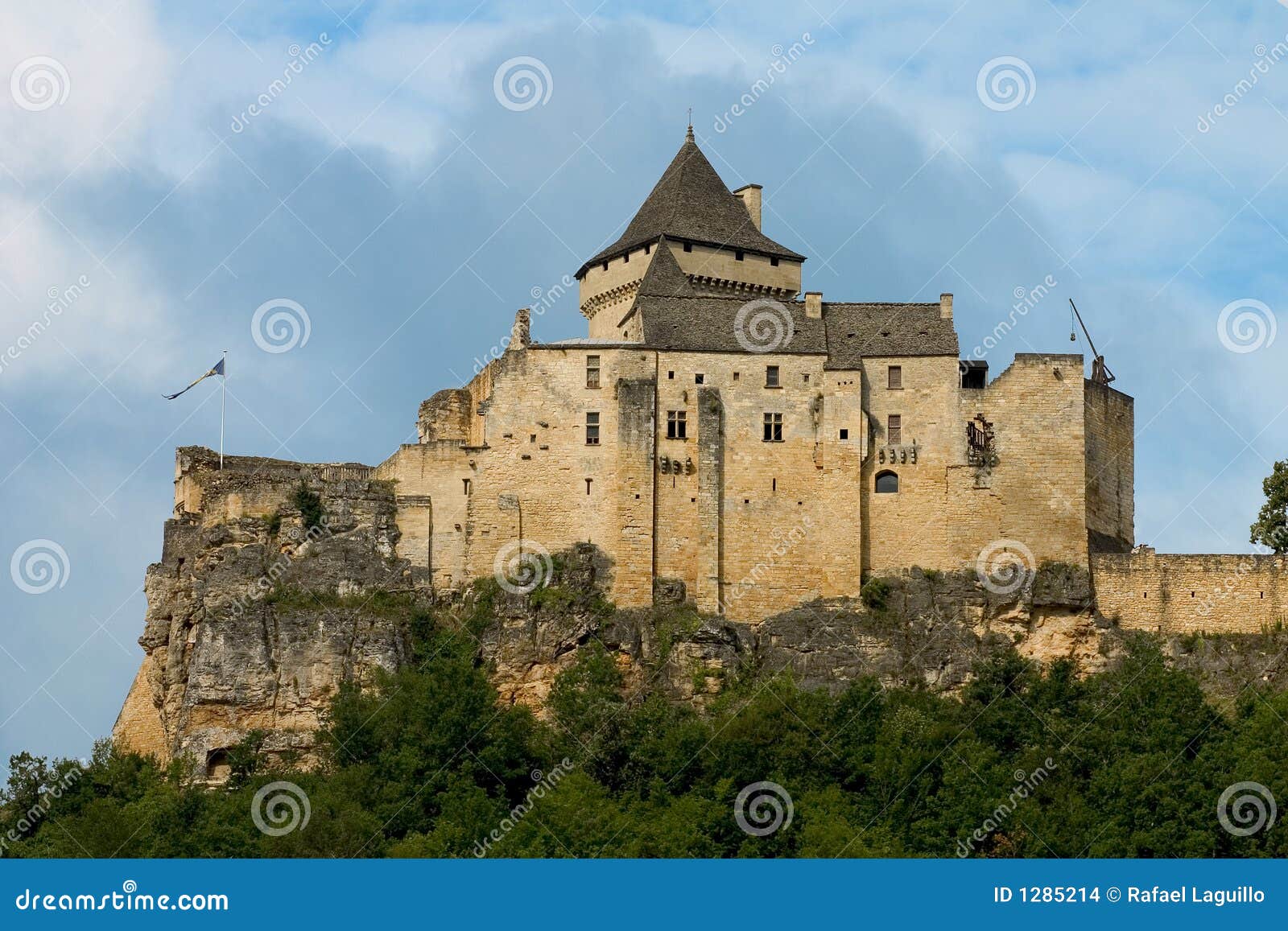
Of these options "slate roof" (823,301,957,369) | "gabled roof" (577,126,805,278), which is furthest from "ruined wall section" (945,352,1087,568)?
"gabled roof" (577,126,805,278)

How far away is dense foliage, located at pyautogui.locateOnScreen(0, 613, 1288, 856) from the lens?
6725cm

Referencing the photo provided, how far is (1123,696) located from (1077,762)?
274 cm

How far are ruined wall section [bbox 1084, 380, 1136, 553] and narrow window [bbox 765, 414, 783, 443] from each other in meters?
8.78

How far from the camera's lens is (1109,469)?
7844 centimetres

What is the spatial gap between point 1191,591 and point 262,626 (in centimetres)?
2578

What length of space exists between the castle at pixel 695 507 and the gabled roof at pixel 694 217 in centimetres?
631

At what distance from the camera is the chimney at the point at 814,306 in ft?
260

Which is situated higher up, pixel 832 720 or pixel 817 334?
pixel 817 334

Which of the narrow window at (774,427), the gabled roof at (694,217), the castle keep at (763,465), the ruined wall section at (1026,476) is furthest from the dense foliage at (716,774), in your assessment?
the gabled roof at (694,217)

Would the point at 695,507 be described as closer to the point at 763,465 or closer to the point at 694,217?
the point at 763,465

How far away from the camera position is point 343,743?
72.8 meters

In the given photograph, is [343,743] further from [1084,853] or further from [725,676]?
[1084,853]
